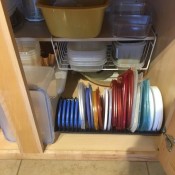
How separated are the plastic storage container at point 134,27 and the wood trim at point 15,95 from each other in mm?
423

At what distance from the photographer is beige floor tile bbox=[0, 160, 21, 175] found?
30.4 inches

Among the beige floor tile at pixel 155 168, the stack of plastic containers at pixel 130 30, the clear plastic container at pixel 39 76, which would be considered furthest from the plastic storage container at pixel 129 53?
the beige floor tile at pixel 155 168

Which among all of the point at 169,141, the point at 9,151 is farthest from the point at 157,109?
the point at 9,151

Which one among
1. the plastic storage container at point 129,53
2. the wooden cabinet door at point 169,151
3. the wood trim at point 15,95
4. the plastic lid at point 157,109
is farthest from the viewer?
the plastic storage container at point 129,53

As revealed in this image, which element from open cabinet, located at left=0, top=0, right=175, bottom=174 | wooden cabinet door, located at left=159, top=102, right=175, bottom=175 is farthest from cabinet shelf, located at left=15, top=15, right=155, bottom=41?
wooden cabinet door, located at left=159, top=102, right=175, bottom=175

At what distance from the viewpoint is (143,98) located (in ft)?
2.48

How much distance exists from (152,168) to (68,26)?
605 mm

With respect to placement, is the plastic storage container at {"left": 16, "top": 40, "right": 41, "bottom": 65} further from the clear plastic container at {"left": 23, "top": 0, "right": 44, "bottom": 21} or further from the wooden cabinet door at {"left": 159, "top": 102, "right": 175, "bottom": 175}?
the wooden cabinet door at {"left": 159, "top": 102, "right": 175, "bottom": 175}

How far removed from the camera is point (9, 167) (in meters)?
0.79

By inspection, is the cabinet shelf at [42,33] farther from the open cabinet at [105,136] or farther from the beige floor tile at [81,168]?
the beige floor tile at [81,168]

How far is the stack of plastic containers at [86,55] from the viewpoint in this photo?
0.88m

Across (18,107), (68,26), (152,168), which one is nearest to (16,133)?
(18,107)

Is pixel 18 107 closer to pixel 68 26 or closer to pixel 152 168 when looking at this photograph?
pixel 68 26

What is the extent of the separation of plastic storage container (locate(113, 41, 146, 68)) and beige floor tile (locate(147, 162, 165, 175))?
41cm
